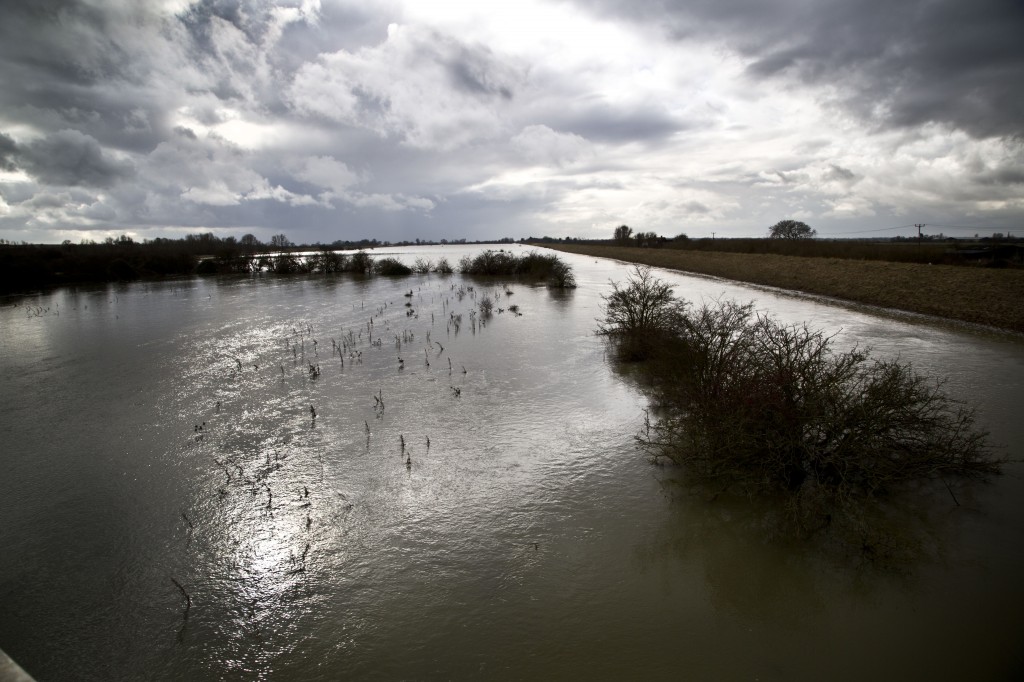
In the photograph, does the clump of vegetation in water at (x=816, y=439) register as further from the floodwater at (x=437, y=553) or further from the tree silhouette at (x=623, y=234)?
the tree silhouette at (x=623, y=234)

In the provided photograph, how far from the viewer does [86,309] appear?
69.1ft

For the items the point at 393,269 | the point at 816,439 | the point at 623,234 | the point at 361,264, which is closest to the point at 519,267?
A: the point at 393,269

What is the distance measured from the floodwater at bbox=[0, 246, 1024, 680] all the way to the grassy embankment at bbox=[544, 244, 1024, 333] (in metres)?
8.84

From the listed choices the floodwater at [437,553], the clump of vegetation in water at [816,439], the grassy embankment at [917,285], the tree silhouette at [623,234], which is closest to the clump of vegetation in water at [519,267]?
the grassy embankment at [917,285]

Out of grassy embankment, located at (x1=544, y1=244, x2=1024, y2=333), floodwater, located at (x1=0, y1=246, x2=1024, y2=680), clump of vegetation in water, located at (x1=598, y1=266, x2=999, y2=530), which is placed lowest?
floodwater, located at (x1=0, y1=246, x2=1024, y2=680)

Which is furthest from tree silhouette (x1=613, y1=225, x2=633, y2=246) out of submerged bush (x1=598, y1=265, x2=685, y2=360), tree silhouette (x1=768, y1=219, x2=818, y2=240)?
submerged bush (x1=598, y1=265, x2=685, y2=360)

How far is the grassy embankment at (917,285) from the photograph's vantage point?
1672cm

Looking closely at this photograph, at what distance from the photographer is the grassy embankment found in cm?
1672

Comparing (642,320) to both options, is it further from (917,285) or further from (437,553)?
(917,285)

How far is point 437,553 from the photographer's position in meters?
4.78

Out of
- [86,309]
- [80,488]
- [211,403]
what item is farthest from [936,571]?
[86,309]

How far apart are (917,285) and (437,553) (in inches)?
1010

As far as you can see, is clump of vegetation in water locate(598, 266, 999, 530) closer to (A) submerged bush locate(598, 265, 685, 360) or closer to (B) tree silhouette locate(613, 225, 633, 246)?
(A) submerged bush locate(598, 265, 685, 360)

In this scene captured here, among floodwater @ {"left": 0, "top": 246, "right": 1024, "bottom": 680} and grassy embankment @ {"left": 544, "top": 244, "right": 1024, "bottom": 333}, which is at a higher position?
grassy embankment @ {"left": 544, "top": 244, "right": 1024, "bottom": 333}
